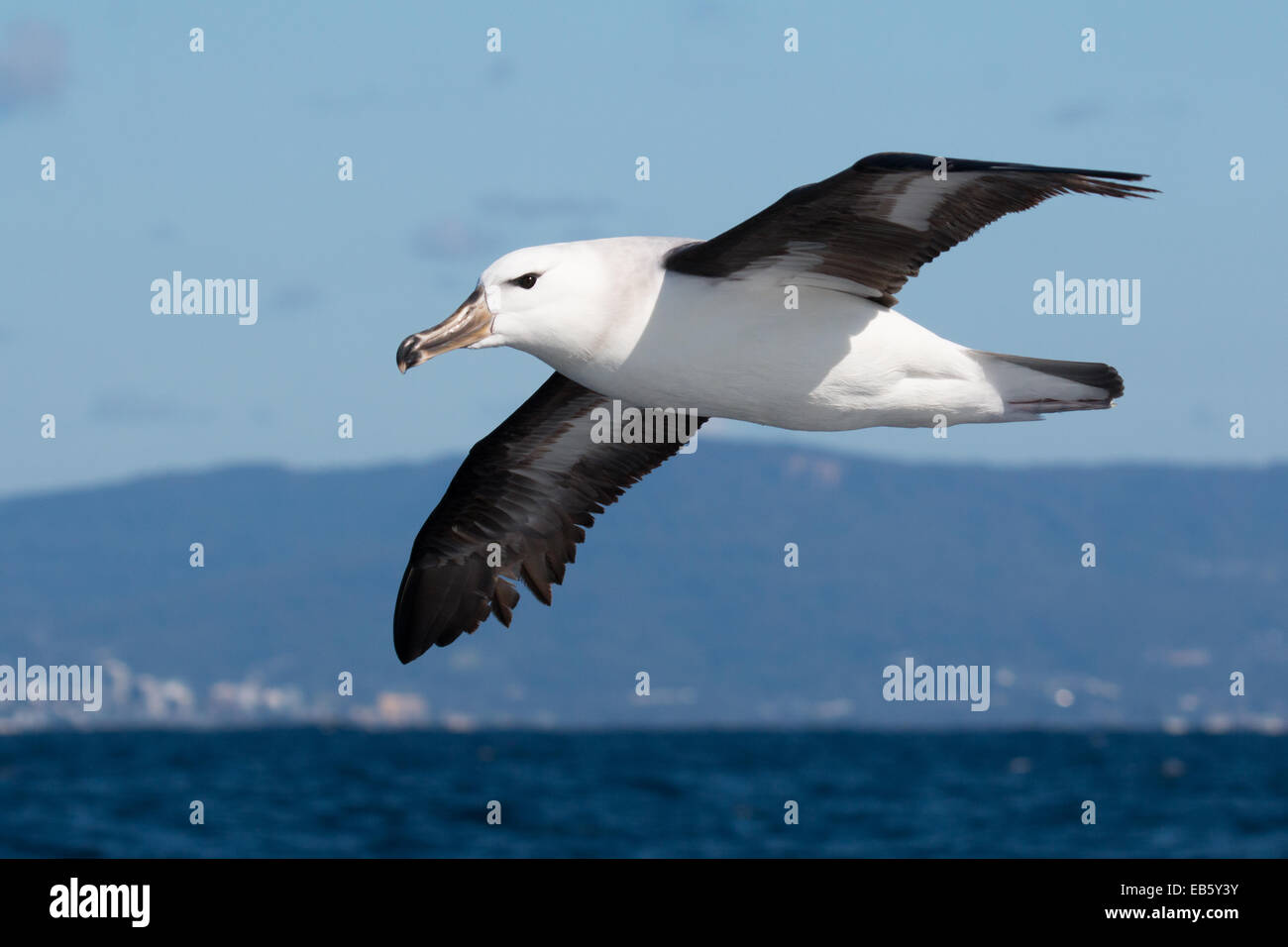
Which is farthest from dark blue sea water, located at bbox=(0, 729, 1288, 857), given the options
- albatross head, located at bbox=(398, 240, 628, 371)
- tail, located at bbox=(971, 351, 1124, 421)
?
tail, located at bbox=(971, 351, 1124, 421)

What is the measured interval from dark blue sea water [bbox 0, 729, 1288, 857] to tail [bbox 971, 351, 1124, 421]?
142ft

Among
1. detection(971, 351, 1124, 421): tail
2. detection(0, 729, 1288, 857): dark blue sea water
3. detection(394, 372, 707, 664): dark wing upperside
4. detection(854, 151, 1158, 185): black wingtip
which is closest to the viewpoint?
detection(854, 151, 1158, 185): black wingtip

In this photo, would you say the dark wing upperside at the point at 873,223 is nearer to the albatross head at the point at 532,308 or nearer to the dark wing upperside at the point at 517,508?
the albatross head at the point at 532,308

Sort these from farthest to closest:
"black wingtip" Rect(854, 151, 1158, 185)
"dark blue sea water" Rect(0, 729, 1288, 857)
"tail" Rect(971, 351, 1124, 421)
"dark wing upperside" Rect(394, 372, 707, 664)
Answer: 1. "dark blue sea water" Rect(0, 729, 1288, 857)
2. "dark wing upperside" Rect(394, 372, 707, 664)
3. "tail" Rect(971, 351, 1124, 421)
4. "black wingtip" Rect(854, 151, 1158, 185)

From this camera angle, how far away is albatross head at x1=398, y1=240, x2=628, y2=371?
9961 mm

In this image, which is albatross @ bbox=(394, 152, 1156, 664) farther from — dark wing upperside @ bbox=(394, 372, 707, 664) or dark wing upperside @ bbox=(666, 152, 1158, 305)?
dark wing upperside @ bbox=(394, 372, 707, 664)

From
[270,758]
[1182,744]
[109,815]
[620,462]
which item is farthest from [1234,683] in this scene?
[1182,744]

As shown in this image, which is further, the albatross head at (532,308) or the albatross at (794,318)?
the albatross head at (532,308)

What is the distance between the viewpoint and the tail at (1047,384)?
1072cm

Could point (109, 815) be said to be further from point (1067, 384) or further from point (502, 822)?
point (1067, 384)

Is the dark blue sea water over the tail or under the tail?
under

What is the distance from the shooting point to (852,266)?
1021cm

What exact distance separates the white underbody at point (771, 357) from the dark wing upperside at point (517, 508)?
2.75 metres

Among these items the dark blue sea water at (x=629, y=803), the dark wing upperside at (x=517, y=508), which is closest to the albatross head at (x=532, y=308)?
the dark wing upperside at (x=517, y=508)
